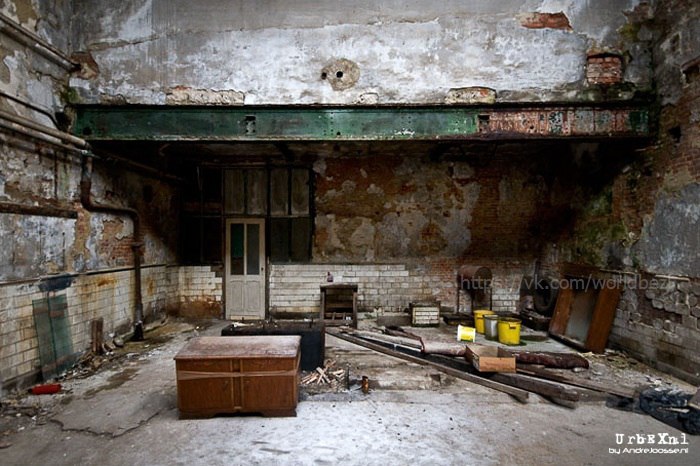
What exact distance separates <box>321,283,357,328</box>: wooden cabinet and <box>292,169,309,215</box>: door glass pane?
183 cm

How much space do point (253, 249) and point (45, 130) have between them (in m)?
4.19

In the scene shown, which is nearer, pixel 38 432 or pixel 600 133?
pixel 38 432

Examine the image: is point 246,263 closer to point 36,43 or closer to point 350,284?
point 350,284

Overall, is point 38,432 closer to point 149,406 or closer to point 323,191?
point 149,406

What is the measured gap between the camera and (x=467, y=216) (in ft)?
24.8

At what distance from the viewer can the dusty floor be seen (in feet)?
9.22

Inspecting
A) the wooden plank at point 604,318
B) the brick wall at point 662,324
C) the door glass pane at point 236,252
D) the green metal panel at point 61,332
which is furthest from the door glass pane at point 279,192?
the brick wall at point 662,324

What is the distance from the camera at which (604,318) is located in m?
5.19

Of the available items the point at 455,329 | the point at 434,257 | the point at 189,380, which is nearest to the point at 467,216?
the point at 434,257

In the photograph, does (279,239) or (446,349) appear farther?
(279,239)

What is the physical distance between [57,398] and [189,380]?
6.04 feet

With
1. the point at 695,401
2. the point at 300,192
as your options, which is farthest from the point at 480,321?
the point at 300,192

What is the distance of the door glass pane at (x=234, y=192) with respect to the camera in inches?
303

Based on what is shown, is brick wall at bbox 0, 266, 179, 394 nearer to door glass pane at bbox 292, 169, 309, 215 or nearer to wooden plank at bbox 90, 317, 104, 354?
wooden plank at bbox 90, 317, 104, 354
